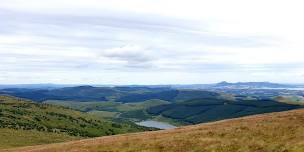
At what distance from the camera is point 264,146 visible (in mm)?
42250

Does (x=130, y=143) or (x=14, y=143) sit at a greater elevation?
(x=130, y=143)

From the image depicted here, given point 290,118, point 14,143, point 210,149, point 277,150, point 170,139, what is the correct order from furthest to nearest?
point 14,143, point 290,118, point 170,139, point 210,149, point 277,150

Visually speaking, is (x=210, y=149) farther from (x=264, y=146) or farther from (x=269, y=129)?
(x=269, y=129)

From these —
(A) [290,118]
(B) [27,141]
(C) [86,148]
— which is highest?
(A) [290,118]

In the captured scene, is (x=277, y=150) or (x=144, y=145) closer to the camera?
(x=277, y=150)

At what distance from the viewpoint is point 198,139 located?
160 feet

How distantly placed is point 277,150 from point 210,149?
22.8ft

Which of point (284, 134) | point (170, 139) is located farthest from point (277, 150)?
point (170, 139)

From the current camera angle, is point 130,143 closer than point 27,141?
Yes

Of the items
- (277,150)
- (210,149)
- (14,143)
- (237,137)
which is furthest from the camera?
(14,143)

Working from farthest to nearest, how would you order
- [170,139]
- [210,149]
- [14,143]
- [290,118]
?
[14,143] < [290,118] < [170,139] < [210,149]

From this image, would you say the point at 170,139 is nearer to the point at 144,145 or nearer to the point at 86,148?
the point at 144,145

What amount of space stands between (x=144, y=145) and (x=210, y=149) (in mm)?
9554

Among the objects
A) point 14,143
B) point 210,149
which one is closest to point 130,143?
point 210,149
